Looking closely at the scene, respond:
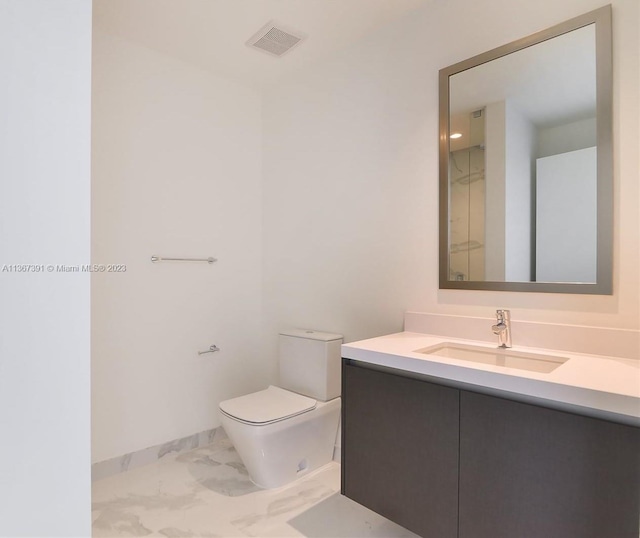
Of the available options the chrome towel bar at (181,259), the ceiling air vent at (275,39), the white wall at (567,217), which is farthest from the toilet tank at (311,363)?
the ceiling air vent at (275,39)

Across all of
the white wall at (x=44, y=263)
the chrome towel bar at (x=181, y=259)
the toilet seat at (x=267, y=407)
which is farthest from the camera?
the chrome towel bar at (x=181, y=259)

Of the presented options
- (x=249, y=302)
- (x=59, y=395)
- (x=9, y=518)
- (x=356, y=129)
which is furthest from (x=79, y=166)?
(x=249, y=302)

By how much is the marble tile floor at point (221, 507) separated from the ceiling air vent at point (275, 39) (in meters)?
2.38

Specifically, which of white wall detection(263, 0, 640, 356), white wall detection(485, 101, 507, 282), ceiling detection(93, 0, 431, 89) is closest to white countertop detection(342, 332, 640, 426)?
white wall detection(263, 0, 640, 356)

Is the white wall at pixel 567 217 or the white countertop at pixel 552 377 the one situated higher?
the white wall at pixel 567 217

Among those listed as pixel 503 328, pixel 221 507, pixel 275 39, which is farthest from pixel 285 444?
pixel 275 39

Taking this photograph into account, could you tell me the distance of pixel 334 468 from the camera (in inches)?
87.0

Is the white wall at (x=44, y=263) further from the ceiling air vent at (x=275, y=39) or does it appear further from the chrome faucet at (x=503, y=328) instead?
the chrome faucet at (x=503, y=328)

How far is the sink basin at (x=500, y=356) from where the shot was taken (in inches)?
56.4

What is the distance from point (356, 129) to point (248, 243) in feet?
3.61

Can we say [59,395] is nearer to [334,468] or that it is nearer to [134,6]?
[334,468]

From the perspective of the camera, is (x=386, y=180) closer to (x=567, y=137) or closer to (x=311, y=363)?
(x=567, y=137)

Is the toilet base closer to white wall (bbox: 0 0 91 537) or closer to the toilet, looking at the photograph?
the toilet

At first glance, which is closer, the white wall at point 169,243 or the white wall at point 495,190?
the white wall at point 495,190
